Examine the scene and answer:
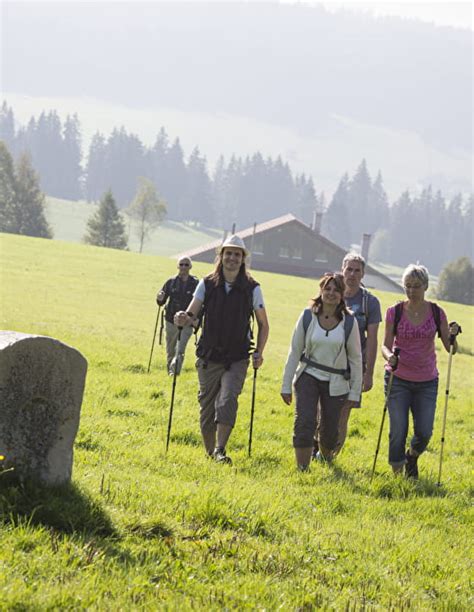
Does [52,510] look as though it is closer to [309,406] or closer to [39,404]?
Answer: [39,404]

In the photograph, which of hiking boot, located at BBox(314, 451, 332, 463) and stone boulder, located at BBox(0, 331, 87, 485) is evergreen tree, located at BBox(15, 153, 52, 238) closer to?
hiking boot, located at BBox(314, 451, 332, 463)

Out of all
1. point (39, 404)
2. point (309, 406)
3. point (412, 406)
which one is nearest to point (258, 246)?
point (412, 406)

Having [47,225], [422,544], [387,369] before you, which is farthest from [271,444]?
[47,225]

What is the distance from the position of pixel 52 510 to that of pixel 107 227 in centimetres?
11815

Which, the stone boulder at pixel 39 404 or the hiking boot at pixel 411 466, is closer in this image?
the stone boulder at pixel 39 404

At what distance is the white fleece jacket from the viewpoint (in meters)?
9.59

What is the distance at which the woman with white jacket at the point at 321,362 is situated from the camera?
954cm

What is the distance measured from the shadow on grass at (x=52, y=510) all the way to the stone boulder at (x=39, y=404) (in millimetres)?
175

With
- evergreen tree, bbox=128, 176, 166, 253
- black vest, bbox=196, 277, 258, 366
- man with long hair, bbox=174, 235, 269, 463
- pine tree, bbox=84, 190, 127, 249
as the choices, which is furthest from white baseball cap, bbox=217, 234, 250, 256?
evergreen tree, bbox=128, 176, 166, 253

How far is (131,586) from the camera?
5.16m

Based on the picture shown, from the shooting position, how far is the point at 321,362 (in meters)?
9.59

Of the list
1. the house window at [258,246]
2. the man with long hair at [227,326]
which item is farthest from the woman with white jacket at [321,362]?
the house window at [258,246]

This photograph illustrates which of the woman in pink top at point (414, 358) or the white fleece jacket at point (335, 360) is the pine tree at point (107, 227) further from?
the white fleece jacket at point (335, 360)

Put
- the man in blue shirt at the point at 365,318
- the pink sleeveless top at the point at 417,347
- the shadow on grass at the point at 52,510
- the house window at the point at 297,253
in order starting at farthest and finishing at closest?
the house window at the point at 297,253 → the man in blue shirt at the point at 365,318 → the pink sleeveless top at the point at 417,347 → the shadow on grass at the point at 52,510
